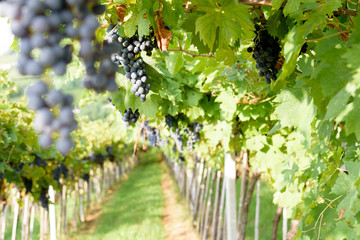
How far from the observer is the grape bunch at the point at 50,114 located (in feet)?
2.19

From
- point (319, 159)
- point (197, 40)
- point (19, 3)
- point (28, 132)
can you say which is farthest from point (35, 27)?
point (28, 132)

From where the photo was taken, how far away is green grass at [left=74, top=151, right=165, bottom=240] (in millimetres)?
10533

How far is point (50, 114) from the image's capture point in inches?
26.6

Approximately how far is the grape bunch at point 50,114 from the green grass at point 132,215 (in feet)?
32.0

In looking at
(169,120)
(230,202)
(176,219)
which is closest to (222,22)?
(169,120)

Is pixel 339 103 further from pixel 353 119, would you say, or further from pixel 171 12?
pixel 171 12

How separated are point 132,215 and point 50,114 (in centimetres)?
1283

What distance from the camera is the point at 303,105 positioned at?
1.58m

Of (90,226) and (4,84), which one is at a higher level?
(4,84)

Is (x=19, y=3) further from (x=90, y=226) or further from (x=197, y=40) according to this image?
(x=90, y=226)

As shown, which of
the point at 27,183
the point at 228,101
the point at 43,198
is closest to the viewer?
the point at 228,101

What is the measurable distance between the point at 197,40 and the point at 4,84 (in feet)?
13.5

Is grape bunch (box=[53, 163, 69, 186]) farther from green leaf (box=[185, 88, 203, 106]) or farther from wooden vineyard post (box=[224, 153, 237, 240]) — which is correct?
green leaf (box=[185, 88, 203, 106])

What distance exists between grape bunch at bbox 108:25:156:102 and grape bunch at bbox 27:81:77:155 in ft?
3.22
